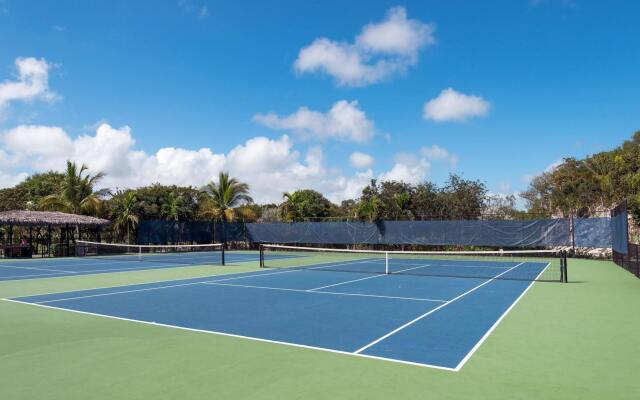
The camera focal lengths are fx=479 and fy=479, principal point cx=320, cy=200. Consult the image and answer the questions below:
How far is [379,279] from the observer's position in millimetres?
14375

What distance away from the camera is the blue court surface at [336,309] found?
637 centimetres

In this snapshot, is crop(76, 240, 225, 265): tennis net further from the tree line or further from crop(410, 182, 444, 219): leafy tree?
crop(410, 182, 444, 219): leafy tree

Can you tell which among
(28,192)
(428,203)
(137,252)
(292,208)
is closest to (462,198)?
(428,203)

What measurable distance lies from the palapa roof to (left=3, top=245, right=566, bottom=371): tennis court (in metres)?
17.1

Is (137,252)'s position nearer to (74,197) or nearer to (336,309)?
(74,197)

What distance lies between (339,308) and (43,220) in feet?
78.2

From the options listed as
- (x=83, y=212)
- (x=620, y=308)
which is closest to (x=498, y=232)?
(x=620, y=308)

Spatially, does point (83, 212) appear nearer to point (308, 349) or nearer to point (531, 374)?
point (308, 349)

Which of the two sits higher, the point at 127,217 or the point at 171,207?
the point at 171,207

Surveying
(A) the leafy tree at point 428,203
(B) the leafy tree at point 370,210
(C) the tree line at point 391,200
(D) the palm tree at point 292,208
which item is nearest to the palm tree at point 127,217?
(C) the tree line at point 391,200

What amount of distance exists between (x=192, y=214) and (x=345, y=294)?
96.2 feet

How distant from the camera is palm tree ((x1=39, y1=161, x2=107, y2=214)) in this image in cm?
3209

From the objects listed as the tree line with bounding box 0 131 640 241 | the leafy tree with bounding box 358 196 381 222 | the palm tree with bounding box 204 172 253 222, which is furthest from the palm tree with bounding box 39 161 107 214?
the leafy tree with bounding box 358 196 381 222

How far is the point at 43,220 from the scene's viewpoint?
26.9 m
